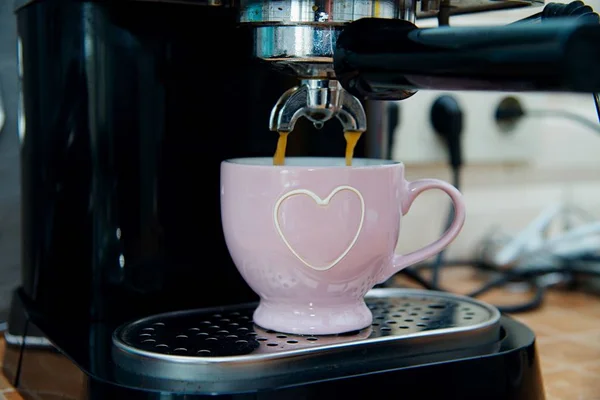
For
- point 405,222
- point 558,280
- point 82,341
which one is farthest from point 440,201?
point 82,341

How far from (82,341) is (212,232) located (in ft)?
0.32

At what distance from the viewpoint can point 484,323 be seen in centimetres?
43

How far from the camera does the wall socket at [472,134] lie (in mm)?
828

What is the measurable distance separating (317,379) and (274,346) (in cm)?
3

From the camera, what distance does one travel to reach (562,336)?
0.60 metres

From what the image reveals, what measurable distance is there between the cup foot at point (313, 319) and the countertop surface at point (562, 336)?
132 mm

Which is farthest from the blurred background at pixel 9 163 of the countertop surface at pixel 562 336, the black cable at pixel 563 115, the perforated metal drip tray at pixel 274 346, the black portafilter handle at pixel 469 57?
the black cable at pixel 563 115

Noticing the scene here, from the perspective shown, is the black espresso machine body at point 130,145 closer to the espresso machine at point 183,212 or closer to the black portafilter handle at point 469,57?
the espresso machine at point 183,212

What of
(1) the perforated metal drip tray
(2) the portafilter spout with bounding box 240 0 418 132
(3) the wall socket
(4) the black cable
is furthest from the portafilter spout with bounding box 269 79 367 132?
(4) the black cable

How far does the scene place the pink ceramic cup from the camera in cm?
39

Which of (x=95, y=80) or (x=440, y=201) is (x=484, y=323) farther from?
(x=440, y=201)

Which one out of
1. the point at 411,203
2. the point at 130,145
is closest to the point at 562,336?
the point at 411,203

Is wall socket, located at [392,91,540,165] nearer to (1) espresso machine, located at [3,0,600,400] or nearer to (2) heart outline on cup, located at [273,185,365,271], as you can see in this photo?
(1) espresso machine, located at [3,0,600,400]

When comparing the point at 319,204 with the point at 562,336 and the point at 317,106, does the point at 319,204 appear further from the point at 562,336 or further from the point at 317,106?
the point at 562,336
